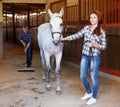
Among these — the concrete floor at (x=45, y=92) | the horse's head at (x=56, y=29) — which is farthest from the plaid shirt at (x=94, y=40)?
the concrete floor at (x=45, y=92)

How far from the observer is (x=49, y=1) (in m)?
10.7

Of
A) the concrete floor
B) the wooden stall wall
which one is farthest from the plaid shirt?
the wooden stall wall

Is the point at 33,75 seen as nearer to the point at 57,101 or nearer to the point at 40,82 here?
the point at 40,82

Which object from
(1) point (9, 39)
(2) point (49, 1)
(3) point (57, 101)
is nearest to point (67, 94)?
(3) point (57, 101)

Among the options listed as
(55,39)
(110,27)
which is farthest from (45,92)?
(110,27)

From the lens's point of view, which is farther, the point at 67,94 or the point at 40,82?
the point at 40,82

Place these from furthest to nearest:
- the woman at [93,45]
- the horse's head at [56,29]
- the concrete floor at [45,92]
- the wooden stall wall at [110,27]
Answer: the wooden stall wall at [110,27] → the horse's head at [56,29] → the concrete floor at [45,92] → the woman at [93,45]

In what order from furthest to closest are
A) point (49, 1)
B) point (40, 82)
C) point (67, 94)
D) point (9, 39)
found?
point (9, 39) → point (49, 1) → point (40, 82) → point (67, 94)

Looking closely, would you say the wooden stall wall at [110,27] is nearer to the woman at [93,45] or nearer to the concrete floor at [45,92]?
the concrete floor at [45,92]

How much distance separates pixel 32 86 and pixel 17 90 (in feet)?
1.37

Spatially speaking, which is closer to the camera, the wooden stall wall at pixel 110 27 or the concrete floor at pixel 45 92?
the concrete floor at pixel 45 92

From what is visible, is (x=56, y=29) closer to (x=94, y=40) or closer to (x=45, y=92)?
(x=94, y=40)

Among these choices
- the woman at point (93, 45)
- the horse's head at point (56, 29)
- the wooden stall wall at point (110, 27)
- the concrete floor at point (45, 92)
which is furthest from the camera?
the wooden stall wall at point (110, 27)

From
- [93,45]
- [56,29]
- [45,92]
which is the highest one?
[56,29]
